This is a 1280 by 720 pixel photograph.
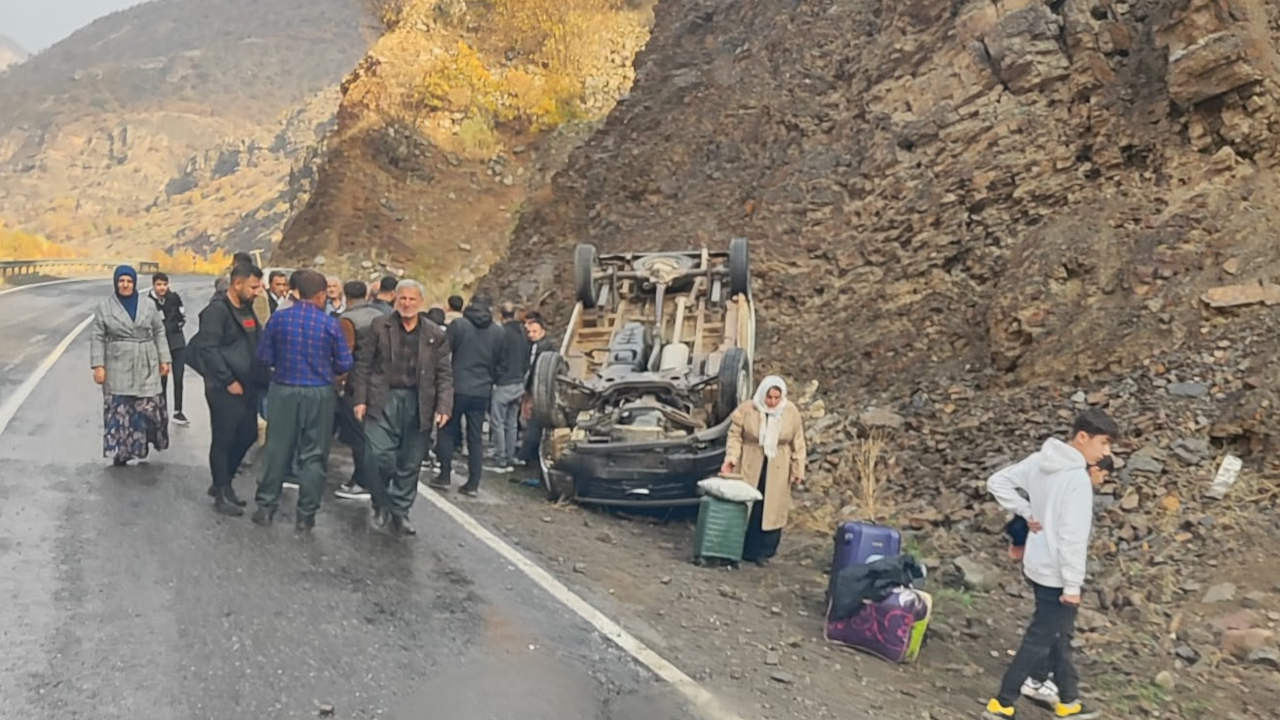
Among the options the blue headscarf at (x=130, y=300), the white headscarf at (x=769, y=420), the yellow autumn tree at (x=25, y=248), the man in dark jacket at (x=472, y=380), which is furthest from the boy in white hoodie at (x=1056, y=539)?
the yellow autumn tree at (x=25, y=248)

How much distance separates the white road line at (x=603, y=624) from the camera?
5.03 meters

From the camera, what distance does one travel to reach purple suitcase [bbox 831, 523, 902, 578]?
694cm

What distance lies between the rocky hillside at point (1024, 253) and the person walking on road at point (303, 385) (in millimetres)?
4934

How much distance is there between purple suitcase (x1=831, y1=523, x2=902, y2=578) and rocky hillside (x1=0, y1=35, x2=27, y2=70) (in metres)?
191

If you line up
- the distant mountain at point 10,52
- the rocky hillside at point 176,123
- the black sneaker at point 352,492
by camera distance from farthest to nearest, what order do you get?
1. the distant mountain at point 10,52
2. the rocky hillside at point 176,123
3. the black sneaker at point 352,492

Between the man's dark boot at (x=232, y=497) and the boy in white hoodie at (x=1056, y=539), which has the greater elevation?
the boy in white hoodie at (x=1056, y=539)

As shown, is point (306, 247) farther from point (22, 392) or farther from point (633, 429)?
point (633, 429)

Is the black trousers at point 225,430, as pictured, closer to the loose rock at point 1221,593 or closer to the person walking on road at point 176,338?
the person walking on road at point 176,338

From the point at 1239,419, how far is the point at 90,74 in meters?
102

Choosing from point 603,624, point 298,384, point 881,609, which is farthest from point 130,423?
point 881,609

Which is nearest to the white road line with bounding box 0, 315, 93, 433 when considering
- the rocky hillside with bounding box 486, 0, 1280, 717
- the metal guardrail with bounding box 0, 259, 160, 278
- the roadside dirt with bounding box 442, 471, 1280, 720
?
the roadside dirt with bounding box 442, 471, 1280, 720

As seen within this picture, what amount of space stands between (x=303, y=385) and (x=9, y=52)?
201581 millimetres

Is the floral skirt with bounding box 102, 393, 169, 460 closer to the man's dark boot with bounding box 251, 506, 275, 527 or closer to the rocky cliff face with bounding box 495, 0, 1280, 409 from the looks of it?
the man's dark boot with bounding box 251, 506, 275, 527

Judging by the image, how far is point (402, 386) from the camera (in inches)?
285
